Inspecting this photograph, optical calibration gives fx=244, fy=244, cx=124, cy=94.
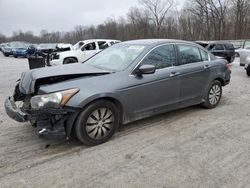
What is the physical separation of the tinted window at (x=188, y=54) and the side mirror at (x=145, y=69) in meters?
0.96

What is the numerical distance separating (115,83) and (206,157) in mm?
1675

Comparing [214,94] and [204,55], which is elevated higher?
[204,55]

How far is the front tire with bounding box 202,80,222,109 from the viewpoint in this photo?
210 inches

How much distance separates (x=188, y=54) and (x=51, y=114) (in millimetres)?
2968

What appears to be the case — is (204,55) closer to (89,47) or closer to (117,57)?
(117,57)

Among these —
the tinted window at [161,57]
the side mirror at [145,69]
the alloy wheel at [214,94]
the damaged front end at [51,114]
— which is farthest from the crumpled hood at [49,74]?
the alloy wheel at [214,94]

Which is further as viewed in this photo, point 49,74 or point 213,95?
point 213,95

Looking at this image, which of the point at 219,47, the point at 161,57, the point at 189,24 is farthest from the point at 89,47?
the point at 189,24

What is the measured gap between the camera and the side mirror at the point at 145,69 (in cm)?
389

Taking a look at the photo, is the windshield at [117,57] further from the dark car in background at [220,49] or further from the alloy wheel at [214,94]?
the dark car in background at [220,49]

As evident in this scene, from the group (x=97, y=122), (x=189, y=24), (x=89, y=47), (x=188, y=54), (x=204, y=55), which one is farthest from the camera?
(x=189, y=24)

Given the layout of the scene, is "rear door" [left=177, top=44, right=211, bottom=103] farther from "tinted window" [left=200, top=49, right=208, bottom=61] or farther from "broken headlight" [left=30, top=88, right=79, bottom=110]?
"broken headlight" [left=30, top=88, right=79, bottom=110]

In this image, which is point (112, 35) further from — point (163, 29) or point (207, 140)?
A: point (207, 140)

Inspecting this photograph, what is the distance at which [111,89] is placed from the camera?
3.66 m
